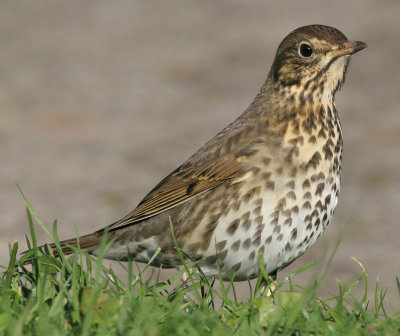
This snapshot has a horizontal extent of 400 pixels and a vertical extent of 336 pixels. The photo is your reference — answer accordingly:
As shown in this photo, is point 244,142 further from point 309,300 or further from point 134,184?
point 134,184

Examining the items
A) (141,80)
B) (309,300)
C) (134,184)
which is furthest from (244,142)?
(141,80)

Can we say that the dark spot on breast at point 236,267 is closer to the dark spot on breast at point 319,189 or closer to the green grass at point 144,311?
the dark spot on breast at point 319,189

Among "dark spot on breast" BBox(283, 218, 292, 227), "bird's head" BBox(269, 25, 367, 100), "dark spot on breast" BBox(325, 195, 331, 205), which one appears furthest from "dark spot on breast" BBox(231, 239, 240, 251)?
"bird's head" BBox(269, 25, 367, 100)

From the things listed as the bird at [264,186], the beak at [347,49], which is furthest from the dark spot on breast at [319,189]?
the beak at [347,49]

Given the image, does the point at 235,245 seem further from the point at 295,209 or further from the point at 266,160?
the point at 266,160

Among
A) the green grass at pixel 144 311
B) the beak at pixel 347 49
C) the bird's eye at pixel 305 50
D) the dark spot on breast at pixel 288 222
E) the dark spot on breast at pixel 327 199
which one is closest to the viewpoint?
the green grass at pixel 144 311

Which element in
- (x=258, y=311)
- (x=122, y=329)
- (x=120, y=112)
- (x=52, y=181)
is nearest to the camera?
(x=122, y=329)

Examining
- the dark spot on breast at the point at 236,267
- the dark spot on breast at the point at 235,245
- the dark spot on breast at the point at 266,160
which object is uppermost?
the dark spot on breast at the point at 266,160
